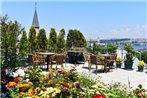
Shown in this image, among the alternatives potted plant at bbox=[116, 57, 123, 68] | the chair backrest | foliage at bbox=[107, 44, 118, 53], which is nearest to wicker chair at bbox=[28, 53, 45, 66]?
the chair backrest

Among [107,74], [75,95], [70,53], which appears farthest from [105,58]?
[75,95]

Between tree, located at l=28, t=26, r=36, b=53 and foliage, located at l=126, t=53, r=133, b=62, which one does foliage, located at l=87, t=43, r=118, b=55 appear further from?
tree, located at l=28, t=26, r=36, b=53

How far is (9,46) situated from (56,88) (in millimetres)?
3484

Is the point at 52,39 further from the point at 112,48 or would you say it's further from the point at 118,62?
the point at 118,62

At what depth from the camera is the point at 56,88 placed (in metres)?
4.39

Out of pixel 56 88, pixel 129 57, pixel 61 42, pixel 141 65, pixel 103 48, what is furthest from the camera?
pixel 61 42

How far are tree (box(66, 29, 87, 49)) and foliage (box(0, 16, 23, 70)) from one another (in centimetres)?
821

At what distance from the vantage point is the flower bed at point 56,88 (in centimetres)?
421

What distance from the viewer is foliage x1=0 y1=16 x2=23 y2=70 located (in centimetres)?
743

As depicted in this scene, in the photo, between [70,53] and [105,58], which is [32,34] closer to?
[70,53]

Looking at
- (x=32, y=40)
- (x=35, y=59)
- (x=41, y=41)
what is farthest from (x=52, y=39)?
(x=35, y=59)

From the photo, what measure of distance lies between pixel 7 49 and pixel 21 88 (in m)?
2.88

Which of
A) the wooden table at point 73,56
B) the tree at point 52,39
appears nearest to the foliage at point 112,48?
the wooden table at point 73,56

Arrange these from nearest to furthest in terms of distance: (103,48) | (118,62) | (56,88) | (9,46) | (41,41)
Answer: (56,88)
(9,46)
(118,62)
(103,48)
(41,41)
